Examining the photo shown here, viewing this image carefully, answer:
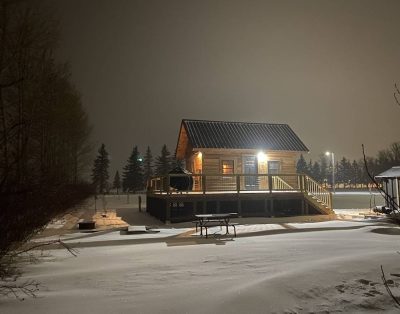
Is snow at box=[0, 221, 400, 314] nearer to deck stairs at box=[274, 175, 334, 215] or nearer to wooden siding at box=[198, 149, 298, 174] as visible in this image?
deck stairs at box=[274, 175, 334, 215]

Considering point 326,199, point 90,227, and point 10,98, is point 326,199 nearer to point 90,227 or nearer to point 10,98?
point 90,227

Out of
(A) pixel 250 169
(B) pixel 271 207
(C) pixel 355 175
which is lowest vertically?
(B) pixel 271 207

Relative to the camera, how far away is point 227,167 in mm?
23938

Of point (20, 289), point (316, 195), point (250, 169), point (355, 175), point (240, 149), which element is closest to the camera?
point (20, 289)

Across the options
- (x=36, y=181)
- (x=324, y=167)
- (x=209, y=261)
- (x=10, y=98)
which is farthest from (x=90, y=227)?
(x=324, y=167)

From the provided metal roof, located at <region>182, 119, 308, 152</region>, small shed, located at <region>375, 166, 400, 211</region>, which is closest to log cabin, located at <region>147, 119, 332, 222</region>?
metal roof, located at <region>182, 119, 308, 152</region>

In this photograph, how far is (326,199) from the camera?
66.6 ft

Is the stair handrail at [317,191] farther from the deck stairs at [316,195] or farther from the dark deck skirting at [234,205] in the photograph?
the dark deck skirting at [234,205]

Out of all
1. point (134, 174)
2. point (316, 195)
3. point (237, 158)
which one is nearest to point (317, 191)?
point (316, 195)

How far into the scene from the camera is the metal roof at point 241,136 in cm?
2388

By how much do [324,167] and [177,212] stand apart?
12435 cm

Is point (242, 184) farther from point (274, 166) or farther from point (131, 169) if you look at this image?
point (131, 169)

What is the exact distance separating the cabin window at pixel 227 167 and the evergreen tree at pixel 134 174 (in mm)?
67160

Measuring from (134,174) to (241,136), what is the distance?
6743 cm
